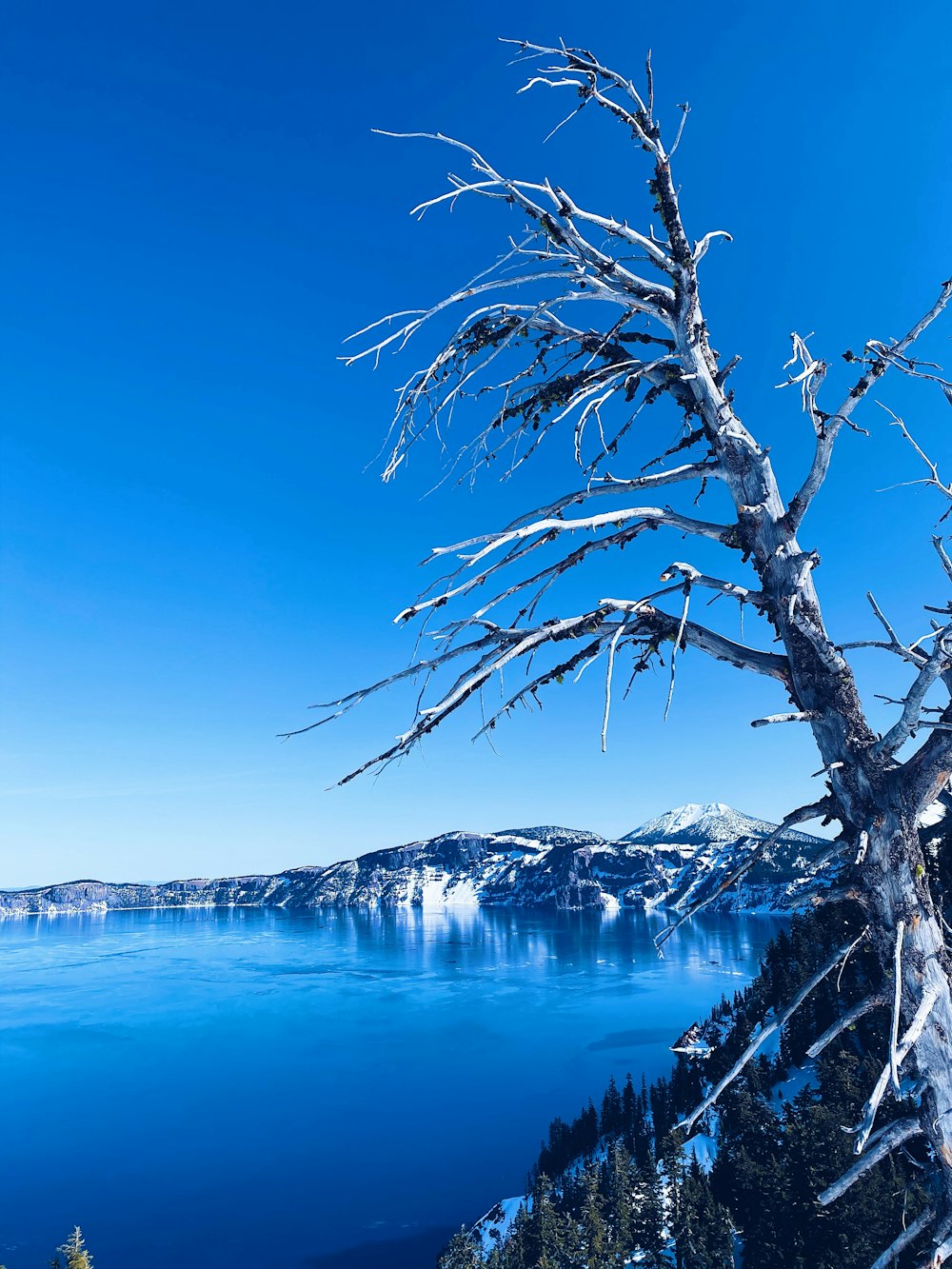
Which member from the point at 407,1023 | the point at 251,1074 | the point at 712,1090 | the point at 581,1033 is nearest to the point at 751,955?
the point at 581,1033

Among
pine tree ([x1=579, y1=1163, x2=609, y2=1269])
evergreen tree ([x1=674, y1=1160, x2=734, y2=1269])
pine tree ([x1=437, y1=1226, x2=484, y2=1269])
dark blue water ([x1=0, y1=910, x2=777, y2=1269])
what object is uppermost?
evergreen tree ([x1=674, y1=1160, x2=734, y2=1269])

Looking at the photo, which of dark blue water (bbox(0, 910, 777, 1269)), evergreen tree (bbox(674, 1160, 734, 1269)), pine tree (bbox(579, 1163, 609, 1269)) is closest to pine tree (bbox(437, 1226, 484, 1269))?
pine tree (bbox(579, 1163, 609, 1269))

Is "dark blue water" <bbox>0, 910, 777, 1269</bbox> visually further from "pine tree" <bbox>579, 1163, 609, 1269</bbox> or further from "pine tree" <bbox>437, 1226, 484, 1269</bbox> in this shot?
"pine tree" <bbox>579, 1163, 609, 1269</bbox>

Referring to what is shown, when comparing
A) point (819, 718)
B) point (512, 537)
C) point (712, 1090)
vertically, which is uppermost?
point (512, 537)

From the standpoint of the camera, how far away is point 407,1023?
121625 mm

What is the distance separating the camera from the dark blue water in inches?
2427

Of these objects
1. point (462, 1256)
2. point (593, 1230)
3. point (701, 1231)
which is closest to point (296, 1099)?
point (462, 1256)

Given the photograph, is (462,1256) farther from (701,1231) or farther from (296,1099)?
(296,1099)

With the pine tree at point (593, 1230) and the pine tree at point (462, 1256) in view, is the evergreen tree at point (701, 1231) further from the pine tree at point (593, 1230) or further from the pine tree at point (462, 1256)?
the pine tree at point (462, 1256)

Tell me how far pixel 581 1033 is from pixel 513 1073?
795 inches

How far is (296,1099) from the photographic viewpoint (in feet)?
299

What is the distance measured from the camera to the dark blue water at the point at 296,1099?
61656 mm

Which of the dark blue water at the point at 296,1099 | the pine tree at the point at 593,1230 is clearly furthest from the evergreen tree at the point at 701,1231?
the dark blue water at the point at 296,1099

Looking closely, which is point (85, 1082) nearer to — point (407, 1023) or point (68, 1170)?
point (68, 1170)
